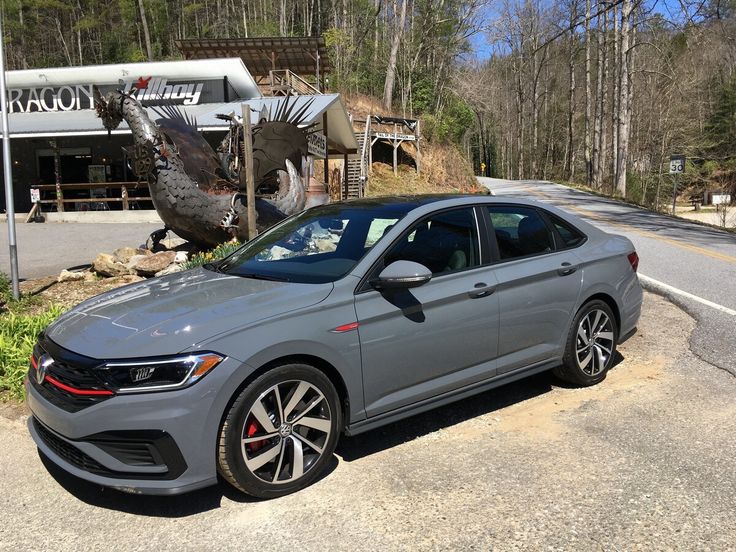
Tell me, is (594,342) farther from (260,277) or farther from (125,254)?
(125,254)

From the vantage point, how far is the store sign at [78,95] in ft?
74.4

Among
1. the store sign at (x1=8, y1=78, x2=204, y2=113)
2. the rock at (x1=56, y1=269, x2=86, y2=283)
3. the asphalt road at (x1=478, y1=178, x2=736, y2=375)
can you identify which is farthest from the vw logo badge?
the store sign at (x1=8, y1=78, x2=204, y2=113)

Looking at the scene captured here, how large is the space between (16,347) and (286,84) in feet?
67.0

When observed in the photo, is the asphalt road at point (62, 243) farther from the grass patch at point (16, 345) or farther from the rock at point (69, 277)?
the grass patch at point (16, 345)

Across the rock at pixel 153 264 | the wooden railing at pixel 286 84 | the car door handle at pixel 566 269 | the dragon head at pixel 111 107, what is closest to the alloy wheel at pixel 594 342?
the car door handle at pixel 566 269

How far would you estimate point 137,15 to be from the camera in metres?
47.6

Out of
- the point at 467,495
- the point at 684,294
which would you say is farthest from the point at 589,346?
the point at 684,294

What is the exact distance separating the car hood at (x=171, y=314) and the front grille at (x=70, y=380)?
0.05 metres

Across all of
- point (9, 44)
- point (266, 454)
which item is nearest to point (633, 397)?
point (266, 454)

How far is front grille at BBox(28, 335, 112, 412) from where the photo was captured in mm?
2850

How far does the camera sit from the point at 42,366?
3199 millimetres

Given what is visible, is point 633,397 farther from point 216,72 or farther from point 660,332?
point 216,72

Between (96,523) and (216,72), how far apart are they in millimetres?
21834

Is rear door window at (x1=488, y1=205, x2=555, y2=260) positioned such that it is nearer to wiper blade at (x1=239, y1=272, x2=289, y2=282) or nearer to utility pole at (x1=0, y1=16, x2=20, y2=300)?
wiper blade at (x1=239, y1=272, x2=289, y2=282)
